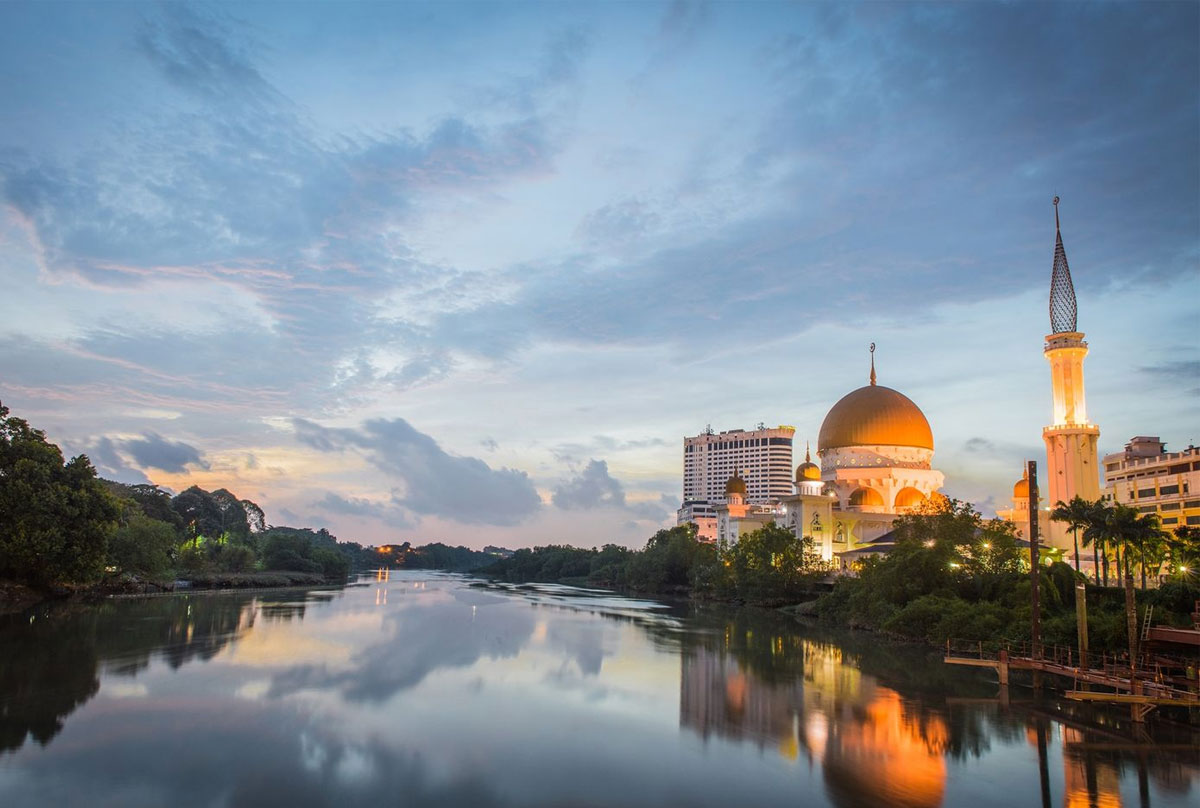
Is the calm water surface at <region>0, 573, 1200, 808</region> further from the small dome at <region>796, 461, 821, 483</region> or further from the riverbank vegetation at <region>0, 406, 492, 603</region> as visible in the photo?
the small dome at <region>796, 461, 821, 483</region>

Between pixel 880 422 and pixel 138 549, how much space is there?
6280 cm

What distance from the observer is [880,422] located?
7500cm

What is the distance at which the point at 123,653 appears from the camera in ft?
97.3

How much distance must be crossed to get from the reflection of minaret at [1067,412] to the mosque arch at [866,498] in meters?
15.3

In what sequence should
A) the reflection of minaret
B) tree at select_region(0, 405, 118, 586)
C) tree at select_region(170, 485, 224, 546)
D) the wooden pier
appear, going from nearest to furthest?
the wooden pier
tree at select_region(0, 405, 118, 586)
the reflection of minaret
tree at select_region(170, 485, 224, 546)

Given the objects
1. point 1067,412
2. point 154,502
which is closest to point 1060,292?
point 1067,412

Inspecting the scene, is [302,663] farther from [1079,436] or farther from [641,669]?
[1079,436]

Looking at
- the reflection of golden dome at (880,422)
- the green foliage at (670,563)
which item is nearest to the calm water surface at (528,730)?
the reflection of golden dome at (880,422)

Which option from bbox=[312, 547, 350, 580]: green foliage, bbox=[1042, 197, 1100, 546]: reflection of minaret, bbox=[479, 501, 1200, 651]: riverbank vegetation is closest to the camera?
bbox=[479, 501, 1200, 651]: riverbank vegetation

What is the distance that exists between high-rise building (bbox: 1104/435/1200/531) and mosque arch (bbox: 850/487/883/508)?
18.3 meters

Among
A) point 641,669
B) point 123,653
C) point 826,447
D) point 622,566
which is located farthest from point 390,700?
point 622,566

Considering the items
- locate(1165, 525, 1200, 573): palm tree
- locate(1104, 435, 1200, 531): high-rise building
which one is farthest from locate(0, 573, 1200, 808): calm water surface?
locate(1104, 435, 1200, 531): high-rise building

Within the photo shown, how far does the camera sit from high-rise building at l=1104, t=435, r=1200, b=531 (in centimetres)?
6938

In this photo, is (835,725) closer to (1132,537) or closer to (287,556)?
(1132,537)
